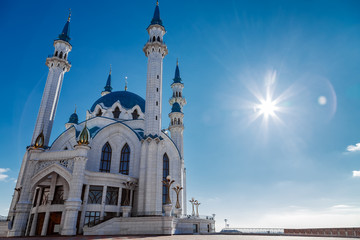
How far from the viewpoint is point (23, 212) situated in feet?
73.8

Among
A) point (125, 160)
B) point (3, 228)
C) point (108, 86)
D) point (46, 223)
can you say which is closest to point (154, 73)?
point (125, 160)

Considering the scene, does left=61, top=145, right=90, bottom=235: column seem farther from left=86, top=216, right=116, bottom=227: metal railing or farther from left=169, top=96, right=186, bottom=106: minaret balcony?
left=169, top=96, right=186, bottom=106: minaret balcony

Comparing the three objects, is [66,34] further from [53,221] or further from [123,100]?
[53,221]

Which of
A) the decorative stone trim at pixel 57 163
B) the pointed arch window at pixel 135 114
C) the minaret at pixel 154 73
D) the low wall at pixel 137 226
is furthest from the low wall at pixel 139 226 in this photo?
the pointed arch window at pixel 135 114

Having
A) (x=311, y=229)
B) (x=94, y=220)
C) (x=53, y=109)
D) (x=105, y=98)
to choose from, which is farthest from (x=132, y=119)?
(x=311, y=229)

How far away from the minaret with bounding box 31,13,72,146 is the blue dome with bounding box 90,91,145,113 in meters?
7.85

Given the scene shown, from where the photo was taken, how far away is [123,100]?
4141 cm

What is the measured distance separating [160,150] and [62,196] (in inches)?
457

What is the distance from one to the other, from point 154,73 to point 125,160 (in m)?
12.6

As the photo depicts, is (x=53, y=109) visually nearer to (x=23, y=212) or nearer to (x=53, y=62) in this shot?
(x=53, y=62)

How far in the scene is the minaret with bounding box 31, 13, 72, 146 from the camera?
3168 centimetres

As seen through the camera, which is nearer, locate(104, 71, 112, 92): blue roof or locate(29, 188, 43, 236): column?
locate(29, 188, 43, 236): column

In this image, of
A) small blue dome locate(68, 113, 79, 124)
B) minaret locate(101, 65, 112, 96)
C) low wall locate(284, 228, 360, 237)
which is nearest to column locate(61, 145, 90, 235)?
small blue dome locate(68, 113, 79, 124)

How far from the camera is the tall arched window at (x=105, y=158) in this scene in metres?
30.8
